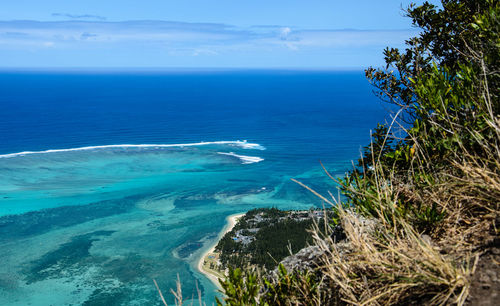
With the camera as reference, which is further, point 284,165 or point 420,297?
point 284,165

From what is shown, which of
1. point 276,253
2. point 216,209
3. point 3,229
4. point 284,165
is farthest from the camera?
point 284,165

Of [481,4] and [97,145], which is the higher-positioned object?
[481,4]

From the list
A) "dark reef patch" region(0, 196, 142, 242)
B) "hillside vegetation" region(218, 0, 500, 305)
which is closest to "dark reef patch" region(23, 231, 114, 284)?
"dark reef patch" region(0, 196, 142, 242)

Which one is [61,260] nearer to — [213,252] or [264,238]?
[213,252]

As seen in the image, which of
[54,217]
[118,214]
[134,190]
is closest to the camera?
[54,217]

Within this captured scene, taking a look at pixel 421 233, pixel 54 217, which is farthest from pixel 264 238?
pixel 421 233

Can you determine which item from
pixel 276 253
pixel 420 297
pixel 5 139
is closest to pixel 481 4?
pixel 420 297

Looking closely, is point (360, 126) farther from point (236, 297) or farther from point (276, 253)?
point (236, 297)

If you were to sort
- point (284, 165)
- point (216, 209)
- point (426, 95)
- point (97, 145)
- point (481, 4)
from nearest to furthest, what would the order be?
1. point (426, 95)
2. point (481, 4)
3. point (216, 209)
4. point (284, 165)
5. point (97, 145)
